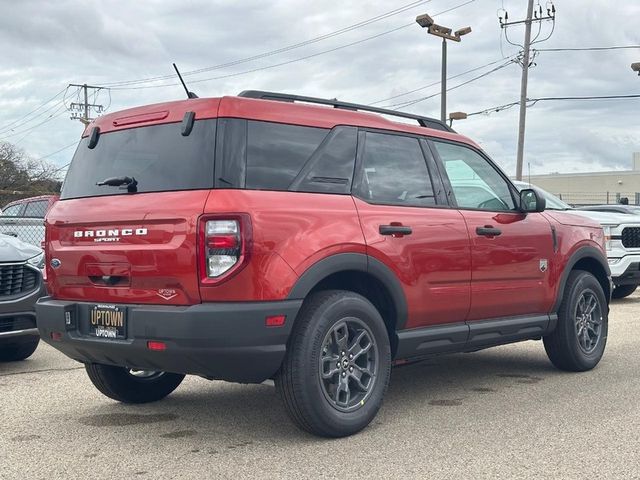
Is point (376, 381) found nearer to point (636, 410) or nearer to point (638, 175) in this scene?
point (636, 410)

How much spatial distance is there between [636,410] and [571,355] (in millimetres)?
1245

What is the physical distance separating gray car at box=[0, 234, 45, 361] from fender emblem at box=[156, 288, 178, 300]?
9.70 ft

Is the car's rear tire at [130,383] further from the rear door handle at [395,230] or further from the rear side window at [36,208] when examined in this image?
the rear side window at [36,208]

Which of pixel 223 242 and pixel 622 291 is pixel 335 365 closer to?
pixel 223 242

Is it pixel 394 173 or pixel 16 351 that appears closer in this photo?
pixel 394 173

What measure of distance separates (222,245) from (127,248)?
639 millimetres

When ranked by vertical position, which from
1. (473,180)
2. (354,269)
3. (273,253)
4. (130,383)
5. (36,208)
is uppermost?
(473,180)

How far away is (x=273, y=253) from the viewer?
432 centimetres

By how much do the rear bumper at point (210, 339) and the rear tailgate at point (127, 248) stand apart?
4.5 inches

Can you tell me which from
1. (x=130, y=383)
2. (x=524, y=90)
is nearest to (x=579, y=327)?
(x=130, y=383)

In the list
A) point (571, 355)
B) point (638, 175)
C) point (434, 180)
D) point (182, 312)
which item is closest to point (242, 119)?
point (182, 312)

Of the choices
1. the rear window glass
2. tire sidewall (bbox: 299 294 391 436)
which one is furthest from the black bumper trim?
the rear window glass

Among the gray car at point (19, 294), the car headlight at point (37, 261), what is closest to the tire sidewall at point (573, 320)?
the gray car at point (19, 294)

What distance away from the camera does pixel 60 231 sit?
16.3ft
